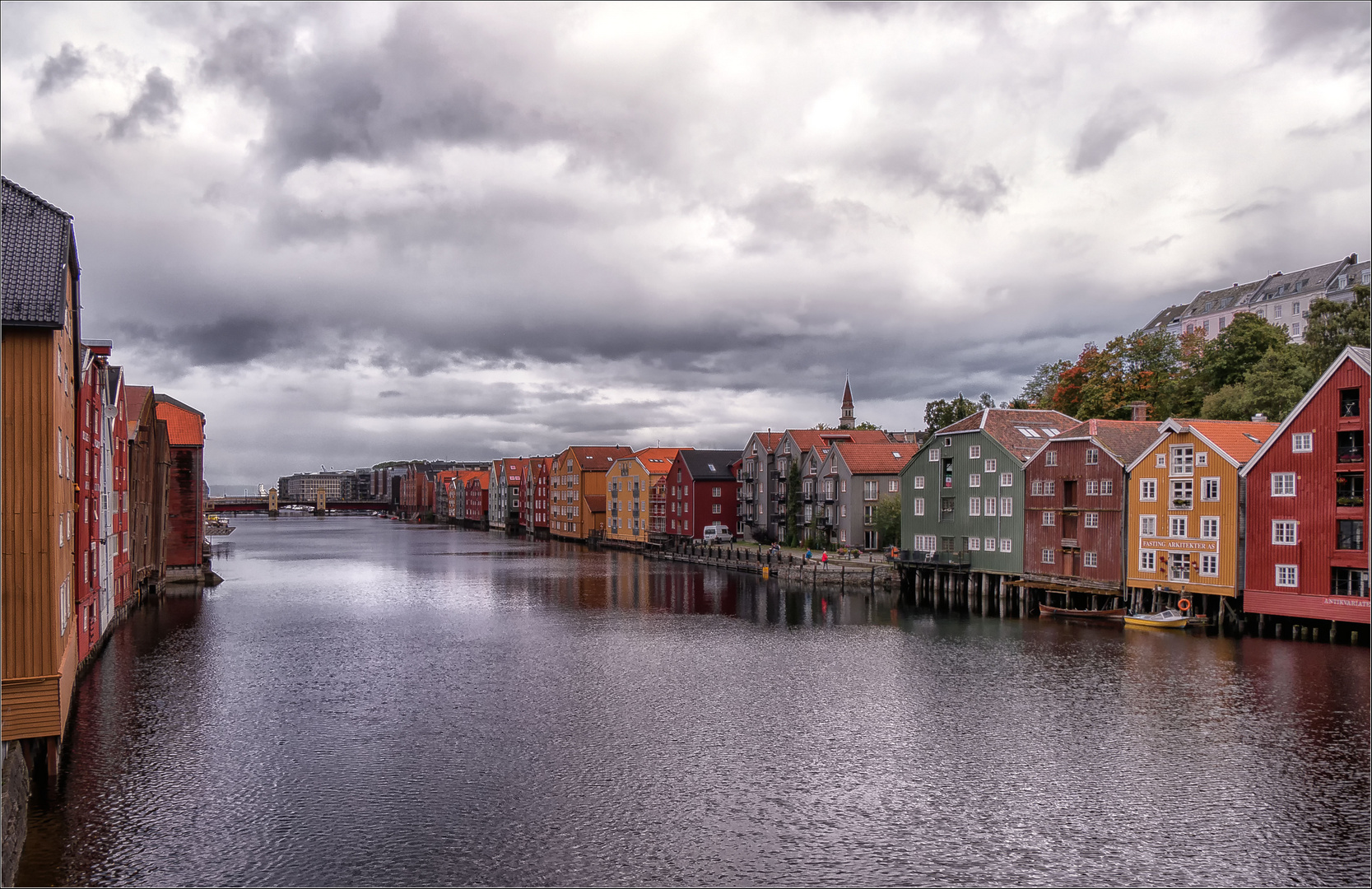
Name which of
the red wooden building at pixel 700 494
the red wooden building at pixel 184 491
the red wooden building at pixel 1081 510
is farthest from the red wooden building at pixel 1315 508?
the red wooden building at pixel 184 491

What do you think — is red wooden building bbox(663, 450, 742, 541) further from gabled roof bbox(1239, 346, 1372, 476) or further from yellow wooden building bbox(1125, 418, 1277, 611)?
gabled roof bbox(1239, 346, 1372, 476)

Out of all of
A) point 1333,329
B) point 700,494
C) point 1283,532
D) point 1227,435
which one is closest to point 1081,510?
point 1227,435

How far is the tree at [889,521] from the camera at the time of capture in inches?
3228

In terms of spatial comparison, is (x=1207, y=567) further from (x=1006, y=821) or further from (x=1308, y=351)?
(x=1006, y=821)

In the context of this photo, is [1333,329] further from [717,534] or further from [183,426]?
[183,426]

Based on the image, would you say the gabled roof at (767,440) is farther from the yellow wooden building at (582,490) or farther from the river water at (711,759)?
the river water at (711,759)

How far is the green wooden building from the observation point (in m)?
62.3

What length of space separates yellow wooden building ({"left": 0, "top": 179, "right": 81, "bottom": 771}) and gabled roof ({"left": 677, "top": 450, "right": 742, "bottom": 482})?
87.4m

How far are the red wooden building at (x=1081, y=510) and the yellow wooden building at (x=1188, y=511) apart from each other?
1.30m

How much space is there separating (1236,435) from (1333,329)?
21.5 meters

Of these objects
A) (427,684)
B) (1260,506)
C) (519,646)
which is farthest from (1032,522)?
(427,684)

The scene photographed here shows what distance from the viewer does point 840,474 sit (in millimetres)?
87375

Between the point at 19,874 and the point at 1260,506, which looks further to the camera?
the point at 1260,506

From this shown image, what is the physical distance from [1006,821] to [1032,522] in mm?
41245
